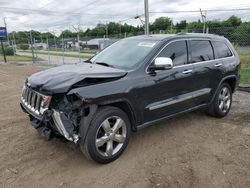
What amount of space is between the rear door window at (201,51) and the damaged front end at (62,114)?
96.5 inches

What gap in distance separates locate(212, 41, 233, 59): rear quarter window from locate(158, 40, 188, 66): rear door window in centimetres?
106

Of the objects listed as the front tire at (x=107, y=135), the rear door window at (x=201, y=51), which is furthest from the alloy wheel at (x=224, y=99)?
the front tire at (x=107, y=135)

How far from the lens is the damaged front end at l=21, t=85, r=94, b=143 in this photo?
319 centimetres

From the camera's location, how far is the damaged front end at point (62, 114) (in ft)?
10.5

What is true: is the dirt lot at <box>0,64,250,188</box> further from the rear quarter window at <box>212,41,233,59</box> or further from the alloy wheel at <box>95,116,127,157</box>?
the rear quarter window at <box>212,41,233,59</box>

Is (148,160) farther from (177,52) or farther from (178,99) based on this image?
(177,52)

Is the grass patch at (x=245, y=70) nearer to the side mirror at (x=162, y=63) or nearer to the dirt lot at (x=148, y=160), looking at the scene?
the dirt lot at (x=148, y=160)

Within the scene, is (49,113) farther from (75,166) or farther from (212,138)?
(212,138)

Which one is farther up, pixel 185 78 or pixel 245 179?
pixel 185 78

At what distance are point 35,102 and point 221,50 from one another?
396 centimetres

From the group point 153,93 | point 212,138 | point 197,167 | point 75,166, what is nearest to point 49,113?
point 75,166

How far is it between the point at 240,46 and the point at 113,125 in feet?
37.5

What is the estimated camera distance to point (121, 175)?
3324mm

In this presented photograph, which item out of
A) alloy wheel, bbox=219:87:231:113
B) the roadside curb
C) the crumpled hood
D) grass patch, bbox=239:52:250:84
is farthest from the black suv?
grass patch, bbox=239:52:250:84
